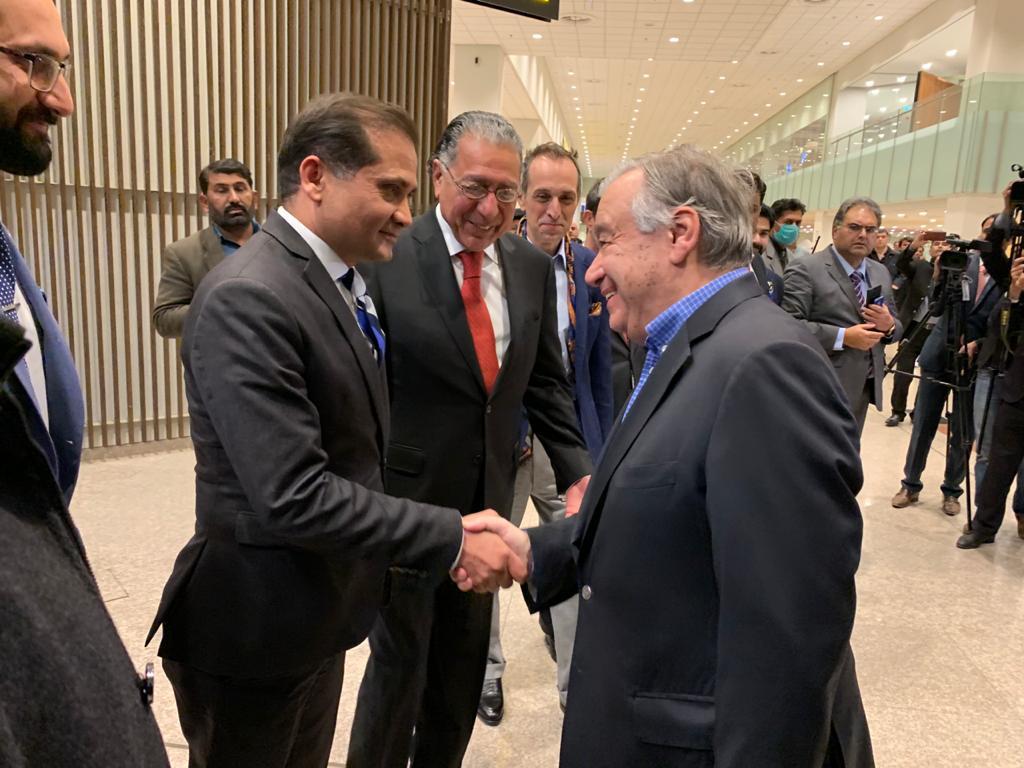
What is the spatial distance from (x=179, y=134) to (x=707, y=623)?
16.6ft

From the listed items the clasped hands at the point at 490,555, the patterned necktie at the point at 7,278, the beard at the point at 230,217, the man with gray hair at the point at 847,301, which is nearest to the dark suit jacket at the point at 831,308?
the man with gray hair at the point at 847,301

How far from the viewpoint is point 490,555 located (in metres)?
1.44

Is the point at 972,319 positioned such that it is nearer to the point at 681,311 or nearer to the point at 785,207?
the point at 785,207

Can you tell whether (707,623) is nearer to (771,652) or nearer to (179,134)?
(771,652)

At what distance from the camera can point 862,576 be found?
12.0ft

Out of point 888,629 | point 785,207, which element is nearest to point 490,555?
point 888,629

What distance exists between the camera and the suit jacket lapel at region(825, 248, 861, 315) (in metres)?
3.86

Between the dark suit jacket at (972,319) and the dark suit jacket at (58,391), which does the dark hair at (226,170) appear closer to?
the dark suit jacket at (58,391)

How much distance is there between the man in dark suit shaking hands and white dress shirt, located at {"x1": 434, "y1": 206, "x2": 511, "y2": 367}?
17.0 inches

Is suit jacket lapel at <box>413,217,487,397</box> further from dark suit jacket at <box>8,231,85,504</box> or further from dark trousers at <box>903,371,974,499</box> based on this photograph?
dark trousers at <box>903,371,974,499</box>

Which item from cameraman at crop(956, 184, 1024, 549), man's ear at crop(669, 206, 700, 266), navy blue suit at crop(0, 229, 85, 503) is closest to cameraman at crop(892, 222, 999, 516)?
cameraman at crop(956, 184, 1024, 549)

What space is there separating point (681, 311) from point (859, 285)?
3.19m

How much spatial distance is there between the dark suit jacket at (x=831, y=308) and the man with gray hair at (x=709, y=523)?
9.00ft

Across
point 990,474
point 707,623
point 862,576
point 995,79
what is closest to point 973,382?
point 990,474
